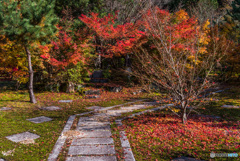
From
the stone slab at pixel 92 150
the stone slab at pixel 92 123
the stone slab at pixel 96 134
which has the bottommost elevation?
the stone slab at pixel 92 150

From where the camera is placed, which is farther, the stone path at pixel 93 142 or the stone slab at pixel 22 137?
the stone slab at pixel 22 137

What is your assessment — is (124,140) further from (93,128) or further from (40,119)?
(40,119)

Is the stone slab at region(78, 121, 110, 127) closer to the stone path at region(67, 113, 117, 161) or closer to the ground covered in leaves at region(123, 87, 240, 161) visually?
the stone path at region(67, 113, 117, 161)

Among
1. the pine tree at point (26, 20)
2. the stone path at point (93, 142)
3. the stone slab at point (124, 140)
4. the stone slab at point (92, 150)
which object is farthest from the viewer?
the pine tree at point (26, 20)

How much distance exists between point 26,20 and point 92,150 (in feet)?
19.1

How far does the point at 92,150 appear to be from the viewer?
151 inches

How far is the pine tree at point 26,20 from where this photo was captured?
23.4 ft

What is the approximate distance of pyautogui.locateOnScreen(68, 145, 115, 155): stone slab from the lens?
12.2 ft

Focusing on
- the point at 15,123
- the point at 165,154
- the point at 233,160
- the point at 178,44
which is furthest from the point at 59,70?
the point at 233,160

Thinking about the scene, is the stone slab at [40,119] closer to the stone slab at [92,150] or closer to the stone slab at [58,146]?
the stone slab at [58,146]

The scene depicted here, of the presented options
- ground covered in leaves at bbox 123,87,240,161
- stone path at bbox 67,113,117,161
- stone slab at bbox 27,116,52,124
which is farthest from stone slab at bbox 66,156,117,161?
stone slab at bbox 27,116,52,124

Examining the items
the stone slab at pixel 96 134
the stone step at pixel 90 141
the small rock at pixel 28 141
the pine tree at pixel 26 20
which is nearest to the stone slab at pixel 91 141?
the stone step at pixel 90 141

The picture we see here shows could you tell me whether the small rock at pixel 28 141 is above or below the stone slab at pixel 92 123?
below

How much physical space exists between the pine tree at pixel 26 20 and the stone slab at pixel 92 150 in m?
5.35
